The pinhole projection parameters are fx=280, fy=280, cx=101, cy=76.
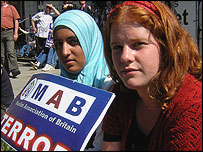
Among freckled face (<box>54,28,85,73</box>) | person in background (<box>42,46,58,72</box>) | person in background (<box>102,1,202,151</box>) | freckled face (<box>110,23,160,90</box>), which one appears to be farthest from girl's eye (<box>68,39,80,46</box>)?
person in background (<box>42,46,58,72</box>)

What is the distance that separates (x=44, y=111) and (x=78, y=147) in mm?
288

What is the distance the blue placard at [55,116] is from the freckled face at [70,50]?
1.11 feet

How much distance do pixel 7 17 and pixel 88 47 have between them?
4415mm

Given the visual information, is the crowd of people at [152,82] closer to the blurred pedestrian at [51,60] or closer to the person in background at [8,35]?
the person in background at [8,35]

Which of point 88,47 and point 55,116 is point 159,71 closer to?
point 55,116

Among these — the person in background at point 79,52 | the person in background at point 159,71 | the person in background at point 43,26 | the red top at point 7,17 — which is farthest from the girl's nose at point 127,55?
the person in background at point 43,26

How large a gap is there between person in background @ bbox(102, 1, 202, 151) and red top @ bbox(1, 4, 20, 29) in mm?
4854

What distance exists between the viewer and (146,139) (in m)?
1.33

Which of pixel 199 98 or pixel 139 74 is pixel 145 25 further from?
pixel 199 98

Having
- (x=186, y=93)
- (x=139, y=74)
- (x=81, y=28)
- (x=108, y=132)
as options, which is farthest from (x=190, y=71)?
(x=81, y=28)

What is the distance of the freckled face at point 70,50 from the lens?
1760 millimetres

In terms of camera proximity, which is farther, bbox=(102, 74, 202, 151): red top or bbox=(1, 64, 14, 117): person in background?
bbox=(1, 64, 14, 117): person in background

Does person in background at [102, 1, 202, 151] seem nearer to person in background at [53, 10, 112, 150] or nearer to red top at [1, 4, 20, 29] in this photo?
person in background at [53, 10, 112, 150]

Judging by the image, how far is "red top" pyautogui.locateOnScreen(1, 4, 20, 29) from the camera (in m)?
5.69
